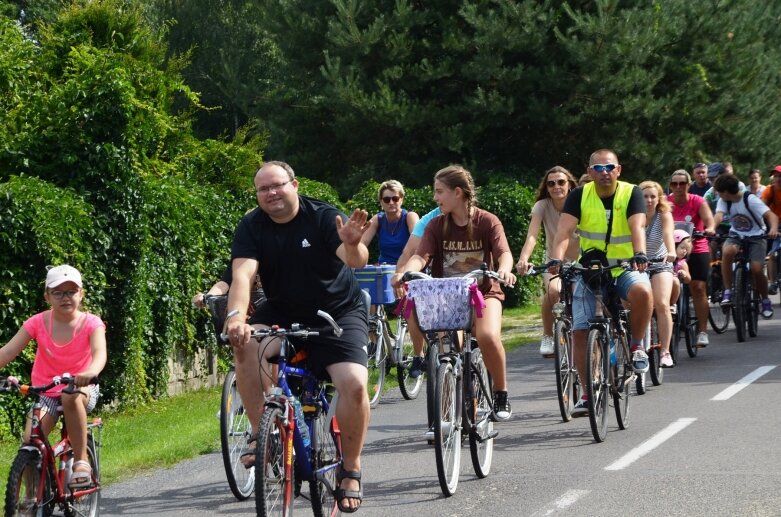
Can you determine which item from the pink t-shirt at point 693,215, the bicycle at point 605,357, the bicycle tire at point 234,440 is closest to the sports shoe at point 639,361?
the bicycle at point 605,357

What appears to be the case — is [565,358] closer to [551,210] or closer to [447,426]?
[551,210]

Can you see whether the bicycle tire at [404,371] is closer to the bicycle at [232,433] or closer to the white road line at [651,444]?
the white road line at [651,444]

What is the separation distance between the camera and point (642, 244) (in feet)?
31.0

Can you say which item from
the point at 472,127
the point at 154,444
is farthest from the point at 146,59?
the point at 154,444

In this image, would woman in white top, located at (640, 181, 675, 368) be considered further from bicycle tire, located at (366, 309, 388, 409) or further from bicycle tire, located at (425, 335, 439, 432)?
bicycle tire, located at (425, 335, 439, 432)

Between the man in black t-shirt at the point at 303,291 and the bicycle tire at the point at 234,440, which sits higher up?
the man in black t-shirt at the point at 303,291

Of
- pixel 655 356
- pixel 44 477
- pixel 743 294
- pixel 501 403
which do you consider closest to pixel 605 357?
pixel 501 403

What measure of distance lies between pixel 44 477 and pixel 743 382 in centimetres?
730

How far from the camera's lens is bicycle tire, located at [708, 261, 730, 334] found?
53.3ft

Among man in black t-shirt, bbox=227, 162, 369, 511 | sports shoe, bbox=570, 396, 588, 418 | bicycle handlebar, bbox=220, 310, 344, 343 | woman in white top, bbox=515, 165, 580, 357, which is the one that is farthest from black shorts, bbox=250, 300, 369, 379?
woman in white top, bbox=515, 165, 580, 357

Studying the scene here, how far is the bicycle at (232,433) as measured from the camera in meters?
7.71

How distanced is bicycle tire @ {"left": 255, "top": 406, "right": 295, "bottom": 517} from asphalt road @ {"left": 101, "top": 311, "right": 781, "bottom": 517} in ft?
4.56

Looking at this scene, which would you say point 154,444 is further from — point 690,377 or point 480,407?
point 690,377

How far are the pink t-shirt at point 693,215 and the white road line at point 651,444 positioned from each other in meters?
4.90
